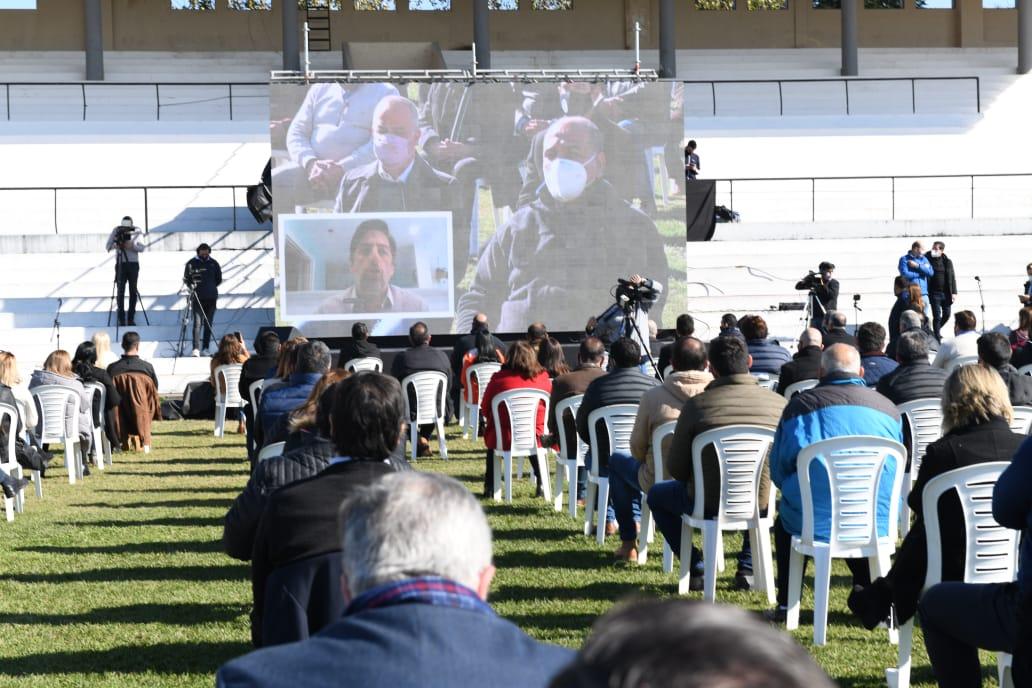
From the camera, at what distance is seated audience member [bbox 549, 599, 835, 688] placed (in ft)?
4.11

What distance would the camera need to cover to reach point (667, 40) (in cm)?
3152

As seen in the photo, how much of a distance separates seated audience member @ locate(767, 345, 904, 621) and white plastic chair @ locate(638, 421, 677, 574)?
41.2 inches

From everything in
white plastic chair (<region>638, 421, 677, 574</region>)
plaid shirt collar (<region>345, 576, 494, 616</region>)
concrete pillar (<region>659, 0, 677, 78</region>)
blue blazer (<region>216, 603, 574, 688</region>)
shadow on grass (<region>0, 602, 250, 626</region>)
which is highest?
concrete pillar (<region>659, 0, 677, 78</region>)

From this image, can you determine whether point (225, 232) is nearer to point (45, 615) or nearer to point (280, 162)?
point (280, 162)

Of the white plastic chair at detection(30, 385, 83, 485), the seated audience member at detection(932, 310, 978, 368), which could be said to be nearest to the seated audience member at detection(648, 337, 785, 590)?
the seated audience member at detection(932, 310, 978, 368)

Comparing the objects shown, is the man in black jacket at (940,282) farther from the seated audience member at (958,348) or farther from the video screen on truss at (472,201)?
the seated audience member at (958,348)

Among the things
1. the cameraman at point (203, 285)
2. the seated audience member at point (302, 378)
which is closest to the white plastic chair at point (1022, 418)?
the seated audience member at point (302, 378)

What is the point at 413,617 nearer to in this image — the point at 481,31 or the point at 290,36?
the point at 290,36

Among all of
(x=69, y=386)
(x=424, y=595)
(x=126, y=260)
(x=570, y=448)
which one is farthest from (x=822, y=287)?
(x=424, y=595)

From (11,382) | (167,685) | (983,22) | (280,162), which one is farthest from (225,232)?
(983,22)

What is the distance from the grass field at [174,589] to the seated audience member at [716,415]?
55 centimetres

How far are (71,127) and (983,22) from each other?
889 inches

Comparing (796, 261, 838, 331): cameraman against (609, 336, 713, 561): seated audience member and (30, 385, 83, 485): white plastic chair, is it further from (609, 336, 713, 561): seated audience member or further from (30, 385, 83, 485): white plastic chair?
(609, 336, 713, 561): seated audience member

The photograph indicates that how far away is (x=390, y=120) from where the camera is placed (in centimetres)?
1920
